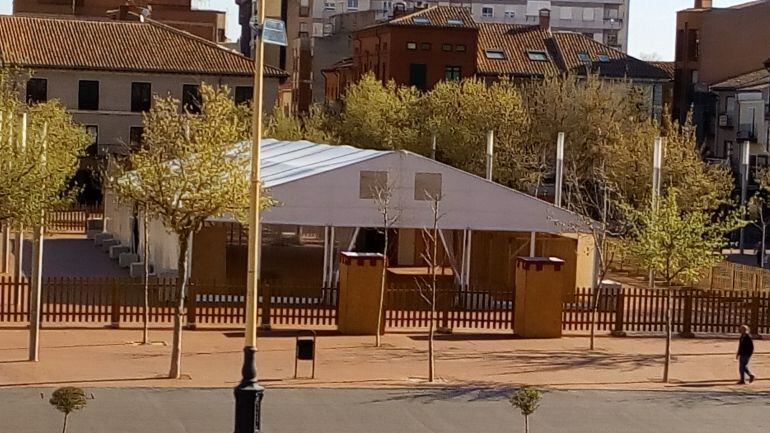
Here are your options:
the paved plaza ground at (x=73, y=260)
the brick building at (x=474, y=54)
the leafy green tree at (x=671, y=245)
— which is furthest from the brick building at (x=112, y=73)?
the leafy green tree at (x=671, y=245)

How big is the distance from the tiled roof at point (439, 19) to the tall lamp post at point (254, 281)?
2708 inches

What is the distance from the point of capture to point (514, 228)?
124 ft

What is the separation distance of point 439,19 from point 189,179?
2543 inches

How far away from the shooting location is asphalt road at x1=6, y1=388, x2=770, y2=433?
2118cm

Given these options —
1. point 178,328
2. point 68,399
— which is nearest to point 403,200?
point 178,328

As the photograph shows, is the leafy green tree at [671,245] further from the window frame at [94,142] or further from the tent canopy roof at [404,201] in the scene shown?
the window frame at [94,142]

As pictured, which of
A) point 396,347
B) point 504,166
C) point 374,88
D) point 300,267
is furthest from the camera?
point 374,88

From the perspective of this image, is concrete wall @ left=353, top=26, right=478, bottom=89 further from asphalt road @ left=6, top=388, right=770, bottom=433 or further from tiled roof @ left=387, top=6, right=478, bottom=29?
asphalt road @ left=6, top=388, right=770, bottom=433

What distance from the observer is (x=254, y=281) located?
19422 mm

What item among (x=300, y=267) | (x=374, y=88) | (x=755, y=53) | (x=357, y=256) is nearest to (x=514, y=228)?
(x=357, y=256)

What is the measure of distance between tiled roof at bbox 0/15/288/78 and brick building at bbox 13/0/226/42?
585 inches

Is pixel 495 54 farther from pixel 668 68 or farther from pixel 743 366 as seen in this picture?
pixel 743 366

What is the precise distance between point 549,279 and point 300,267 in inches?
648

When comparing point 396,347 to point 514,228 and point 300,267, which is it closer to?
point 514,228
